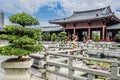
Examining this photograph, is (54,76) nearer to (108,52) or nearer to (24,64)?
(24,64)

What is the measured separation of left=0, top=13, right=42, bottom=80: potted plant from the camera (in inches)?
209

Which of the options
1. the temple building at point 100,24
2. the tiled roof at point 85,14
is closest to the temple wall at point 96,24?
the temple building at point 100,24

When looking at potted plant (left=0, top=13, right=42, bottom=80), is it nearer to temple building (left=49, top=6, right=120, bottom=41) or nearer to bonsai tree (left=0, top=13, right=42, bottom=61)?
bonsai tree (left=0, top=13, right=42, bottom=61)

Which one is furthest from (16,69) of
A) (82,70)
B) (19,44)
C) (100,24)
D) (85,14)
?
(85,14)

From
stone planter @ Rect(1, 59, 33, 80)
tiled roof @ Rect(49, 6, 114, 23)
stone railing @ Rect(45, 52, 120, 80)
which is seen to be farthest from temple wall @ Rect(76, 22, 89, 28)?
stone planter @ Rect(1, 59, 33, 80)

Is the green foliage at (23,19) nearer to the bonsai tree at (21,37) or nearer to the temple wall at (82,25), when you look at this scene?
the bonsai tree at (21,37)

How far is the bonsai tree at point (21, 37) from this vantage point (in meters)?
5.29

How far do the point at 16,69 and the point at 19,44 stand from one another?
839mm

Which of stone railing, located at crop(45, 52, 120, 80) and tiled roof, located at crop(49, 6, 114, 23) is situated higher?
tiled roof, located at crop(49, 6, 114, 23)

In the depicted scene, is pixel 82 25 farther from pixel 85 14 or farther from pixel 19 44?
pixel 19 44

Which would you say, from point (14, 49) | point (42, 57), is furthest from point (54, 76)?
point (14, 49)

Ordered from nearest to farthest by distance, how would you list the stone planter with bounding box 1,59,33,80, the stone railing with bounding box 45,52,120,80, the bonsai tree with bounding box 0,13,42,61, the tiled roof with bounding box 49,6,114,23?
1. the stone railing with bounding box 45,52,120,80
2. the bonsai tree with bounding box 0,13,42,61
3. the stone planter with bounding box 1,59,33,80
4. the tiled roof with bounding box 49,6,114,23

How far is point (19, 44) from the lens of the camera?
542 cm

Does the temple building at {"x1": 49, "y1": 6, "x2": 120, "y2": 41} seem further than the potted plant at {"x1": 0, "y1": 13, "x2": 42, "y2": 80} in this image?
Yes
